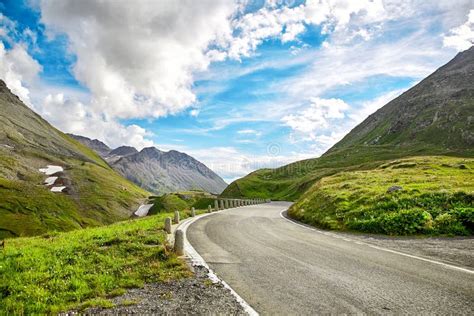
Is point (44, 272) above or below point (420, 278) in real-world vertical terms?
above

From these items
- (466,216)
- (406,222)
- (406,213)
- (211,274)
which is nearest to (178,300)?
(211,274)

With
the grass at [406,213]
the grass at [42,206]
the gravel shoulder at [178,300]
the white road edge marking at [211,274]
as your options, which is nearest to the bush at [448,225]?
the grass at [406,213]

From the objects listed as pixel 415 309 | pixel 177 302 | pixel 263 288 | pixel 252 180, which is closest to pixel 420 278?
pixel 415 309

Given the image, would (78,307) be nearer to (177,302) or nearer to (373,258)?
(177,302)

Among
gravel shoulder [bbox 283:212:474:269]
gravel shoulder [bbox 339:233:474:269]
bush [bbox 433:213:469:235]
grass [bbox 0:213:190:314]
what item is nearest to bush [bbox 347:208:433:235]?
bush [bbox 433:213:469:235]

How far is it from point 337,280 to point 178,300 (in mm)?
4144

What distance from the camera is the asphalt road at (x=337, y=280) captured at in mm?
6430

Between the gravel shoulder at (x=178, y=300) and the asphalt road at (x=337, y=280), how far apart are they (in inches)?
21.2

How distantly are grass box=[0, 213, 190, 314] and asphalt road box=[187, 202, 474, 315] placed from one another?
1.97 m

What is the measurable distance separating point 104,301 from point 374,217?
649 inches

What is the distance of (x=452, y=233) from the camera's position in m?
15.0

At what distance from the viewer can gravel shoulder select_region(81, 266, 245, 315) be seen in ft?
21.5

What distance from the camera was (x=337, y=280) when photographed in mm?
8211

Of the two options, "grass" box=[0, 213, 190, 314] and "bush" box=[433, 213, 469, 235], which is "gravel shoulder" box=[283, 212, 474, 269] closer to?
"bush" box=[433, 213, 469, 235]
